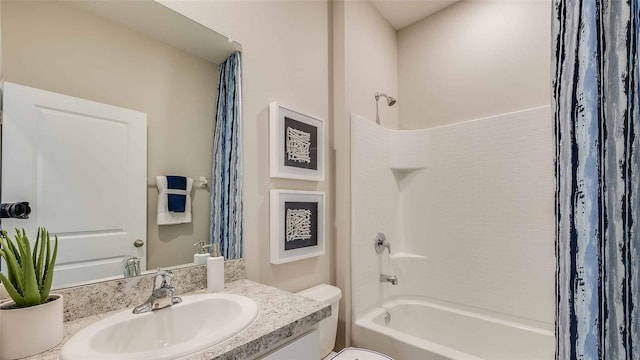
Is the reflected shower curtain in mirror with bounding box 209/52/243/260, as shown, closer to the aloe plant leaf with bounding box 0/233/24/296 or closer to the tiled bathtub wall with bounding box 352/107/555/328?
the aloe plant leaf with bounding box 0/233/24/296

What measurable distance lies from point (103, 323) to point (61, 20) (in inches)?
36.2

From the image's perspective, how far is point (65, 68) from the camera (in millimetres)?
900

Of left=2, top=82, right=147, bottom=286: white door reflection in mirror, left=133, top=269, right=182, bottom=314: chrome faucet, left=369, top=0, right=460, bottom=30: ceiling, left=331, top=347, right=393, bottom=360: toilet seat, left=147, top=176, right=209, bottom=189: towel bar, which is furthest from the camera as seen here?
left=369, top=0, right=460, bottom=30: ceiling

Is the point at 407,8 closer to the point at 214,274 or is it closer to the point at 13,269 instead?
the point at 214,274

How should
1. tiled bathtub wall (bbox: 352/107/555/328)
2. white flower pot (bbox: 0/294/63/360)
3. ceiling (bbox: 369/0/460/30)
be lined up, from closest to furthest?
white flower pot (bbox: 0/294/63/360) < tiled bathtub wall (bbox: 352/107/555/328) < ceiling (bbox: 369/0/460/30)

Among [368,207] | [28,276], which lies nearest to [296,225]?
[368,207]

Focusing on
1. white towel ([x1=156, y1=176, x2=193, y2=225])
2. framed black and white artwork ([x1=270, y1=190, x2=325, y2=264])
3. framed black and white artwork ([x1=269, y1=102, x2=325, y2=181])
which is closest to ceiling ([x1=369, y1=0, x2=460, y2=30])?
framed black and white artwork ([x1=269, y1=102, x2=325, y2=181])

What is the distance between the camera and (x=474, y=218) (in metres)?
2.16

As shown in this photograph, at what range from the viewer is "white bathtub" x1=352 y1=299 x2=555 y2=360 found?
1581 mm

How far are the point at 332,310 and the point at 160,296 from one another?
3.34 feet

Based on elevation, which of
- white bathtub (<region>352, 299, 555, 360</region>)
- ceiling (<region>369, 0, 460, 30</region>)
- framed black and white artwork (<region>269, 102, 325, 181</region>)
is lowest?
white bathtub (<region>352, 299, 555, 360</region>)

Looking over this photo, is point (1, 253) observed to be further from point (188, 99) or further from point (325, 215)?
point (325, 215)

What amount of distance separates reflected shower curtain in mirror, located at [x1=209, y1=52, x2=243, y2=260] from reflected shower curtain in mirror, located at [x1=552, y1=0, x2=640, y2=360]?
119cm

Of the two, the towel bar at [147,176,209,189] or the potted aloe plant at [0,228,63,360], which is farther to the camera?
the towel bar at [147,176,209,189]
